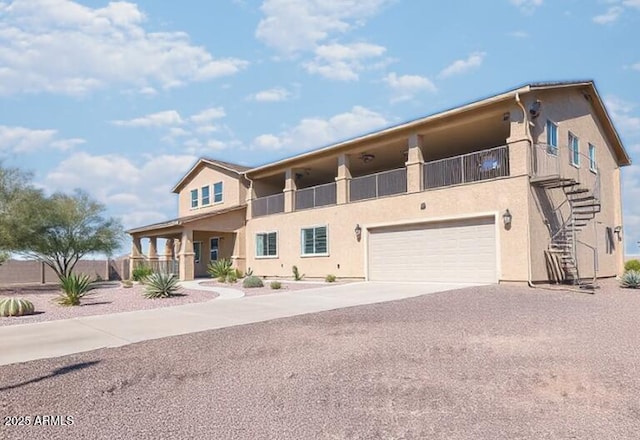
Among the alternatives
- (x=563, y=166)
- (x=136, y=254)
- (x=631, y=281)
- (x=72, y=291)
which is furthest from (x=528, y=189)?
(x=136, y=254)

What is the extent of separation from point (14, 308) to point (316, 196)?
49.2 feet

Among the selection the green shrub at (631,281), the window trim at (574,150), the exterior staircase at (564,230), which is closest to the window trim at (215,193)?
the exterior staircase at (564,230)

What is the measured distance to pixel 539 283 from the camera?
16.3 metres

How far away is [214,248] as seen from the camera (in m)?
31.8

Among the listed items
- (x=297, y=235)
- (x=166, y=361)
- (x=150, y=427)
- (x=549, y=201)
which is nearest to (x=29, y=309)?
(x=166, y=361)

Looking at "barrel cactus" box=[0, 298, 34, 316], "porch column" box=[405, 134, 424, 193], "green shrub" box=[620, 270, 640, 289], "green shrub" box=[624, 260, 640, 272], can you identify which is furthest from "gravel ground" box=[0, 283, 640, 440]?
"green shrub" box=[624, 260, 640, 272]

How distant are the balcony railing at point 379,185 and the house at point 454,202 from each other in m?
0.05

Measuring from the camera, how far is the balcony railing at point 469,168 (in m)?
17.6

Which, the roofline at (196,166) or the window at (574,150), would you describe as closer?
the window at (574,150)

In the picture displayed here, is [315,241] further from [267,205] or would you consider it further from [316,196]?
[267,205]

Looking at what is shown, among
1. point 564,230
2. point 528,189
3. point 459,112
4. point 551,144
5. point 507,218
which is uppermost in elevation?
point 459,112

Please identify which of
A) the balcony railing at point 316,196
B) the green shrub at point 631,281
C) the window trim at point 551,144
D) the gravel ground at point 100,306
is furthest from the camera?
the balcony railing at point 316,196

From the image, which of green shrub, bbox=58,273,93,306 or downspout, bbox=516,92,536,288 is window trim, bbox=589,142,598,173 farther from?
green shrub, bbox=58,273,93,306

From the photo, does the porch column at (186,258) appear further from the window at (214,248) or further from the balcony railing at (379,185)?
the balcony railing at (379,185)
